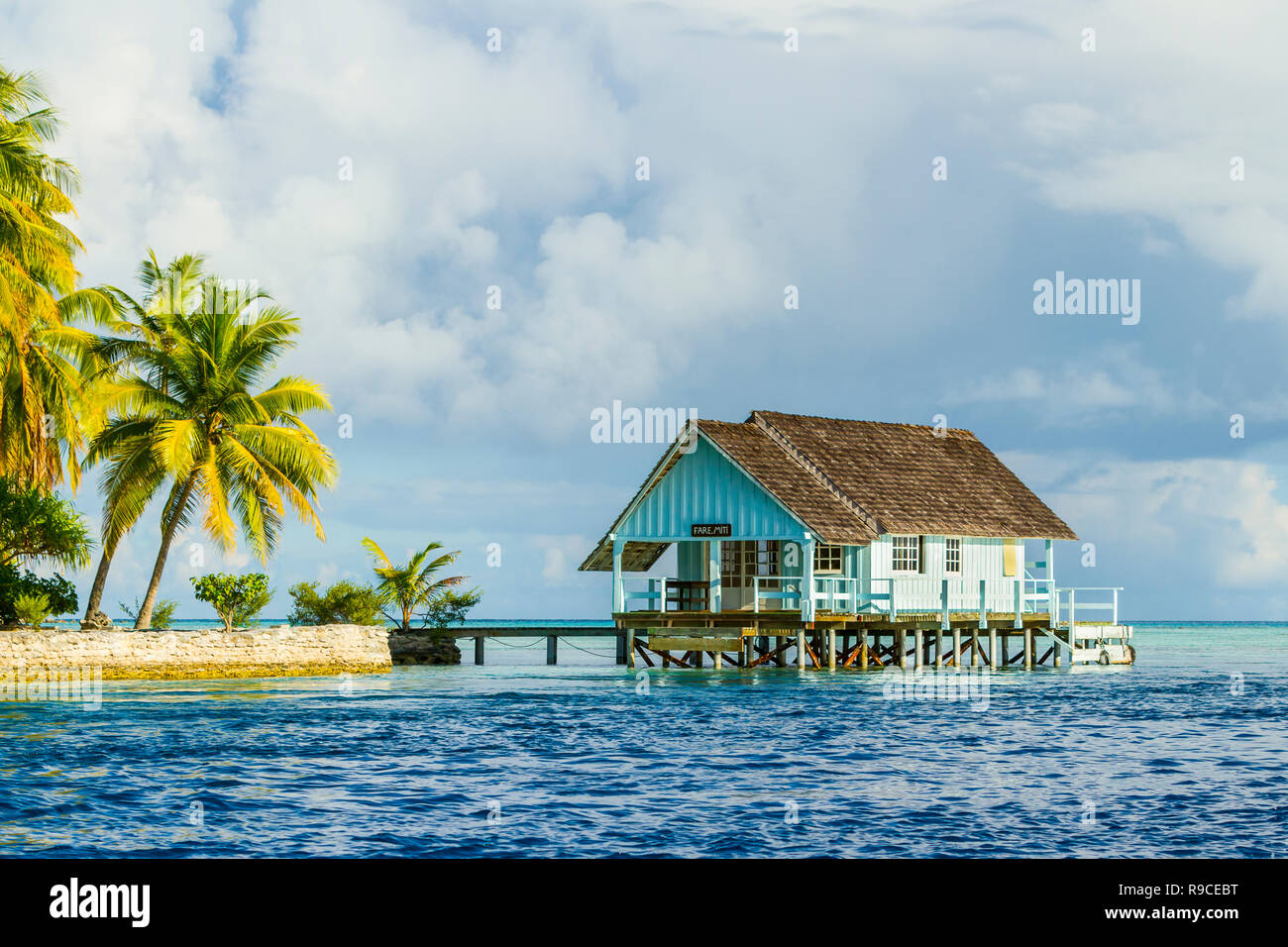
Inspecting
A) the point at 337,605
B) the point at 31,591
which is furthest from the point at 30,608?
the point at 337,605

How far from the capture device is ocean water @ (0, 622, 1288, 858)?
43.3 feet

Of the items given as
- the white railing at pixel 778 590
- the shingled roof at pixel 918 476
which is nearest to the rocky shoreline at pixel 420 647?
the white railing at pixel 778 590

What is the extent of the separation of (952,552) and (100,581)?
75.0 ft

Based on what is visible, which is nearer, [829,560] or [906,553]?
[829,560]

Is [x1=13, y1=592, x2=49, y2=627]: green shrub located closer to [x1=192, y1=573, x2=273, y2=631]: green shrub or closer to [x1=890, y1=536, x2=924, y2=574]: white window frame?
[x1=192, y1=573, x2=273, y2=631]: green shrub

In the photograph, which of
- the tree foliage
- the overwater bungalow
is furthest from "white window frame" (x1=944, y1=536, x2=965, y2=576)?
the tree foliage

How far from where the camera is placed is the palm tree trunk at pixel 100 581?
110 feet

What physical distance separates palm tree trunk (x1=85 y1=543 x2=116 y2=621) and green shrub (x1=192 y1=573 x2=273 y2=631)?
12.3 feet

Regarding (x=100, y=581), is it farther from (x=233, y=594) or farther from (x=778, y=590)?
(x=778, y=590)

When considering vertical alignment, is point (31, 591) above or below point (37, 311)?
below

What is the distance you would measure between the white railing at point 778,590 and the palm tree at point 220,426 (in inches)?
461

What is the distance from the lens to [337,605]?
1784 inches
